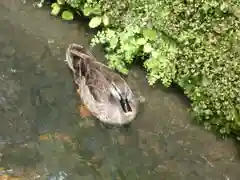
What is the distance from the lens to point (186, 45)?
19.9 ft

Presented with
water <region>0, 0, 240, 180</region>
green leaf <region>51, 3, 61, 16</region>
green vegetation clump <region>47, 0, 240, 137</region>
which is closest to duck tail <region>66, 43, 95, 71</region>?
water <region>0, 0, 240, 180</region>

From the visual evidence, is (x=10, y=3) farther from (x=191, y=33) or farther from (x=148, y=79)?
(x=191, y=33)

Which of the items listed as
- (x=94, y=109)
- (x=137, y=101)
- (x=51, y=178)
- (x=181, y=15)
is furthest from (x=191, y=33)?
(x=51, y=178)

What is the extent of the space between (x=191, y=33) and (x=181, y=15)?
0.93 feet

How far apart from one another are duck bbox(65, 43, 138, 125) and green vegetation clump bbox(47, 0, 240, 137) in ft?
1.26

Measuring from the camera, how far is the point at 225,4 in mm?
5582

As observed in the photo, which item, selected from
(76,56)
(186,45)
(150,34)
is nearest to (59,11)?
(76,56)

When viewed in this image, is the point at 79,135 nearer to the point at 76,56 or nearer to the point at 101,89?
the point at 101,89

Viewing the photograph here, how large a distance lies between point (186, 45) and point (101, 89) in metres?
1.29

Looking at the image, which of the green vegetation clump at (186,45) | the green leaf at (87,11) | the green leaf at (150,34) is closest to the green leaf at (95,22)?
the green vegetation clump at (186,45)

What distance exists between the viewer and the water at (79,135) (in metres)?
A: 5.62

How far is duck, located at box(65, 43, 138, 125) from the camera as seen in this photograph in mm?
6062

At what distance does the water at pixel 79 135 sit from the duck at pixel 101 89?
0.16m

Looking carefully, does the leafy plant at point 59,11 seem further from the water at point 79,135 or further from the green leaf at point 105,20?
the green leaf at point 105,20
